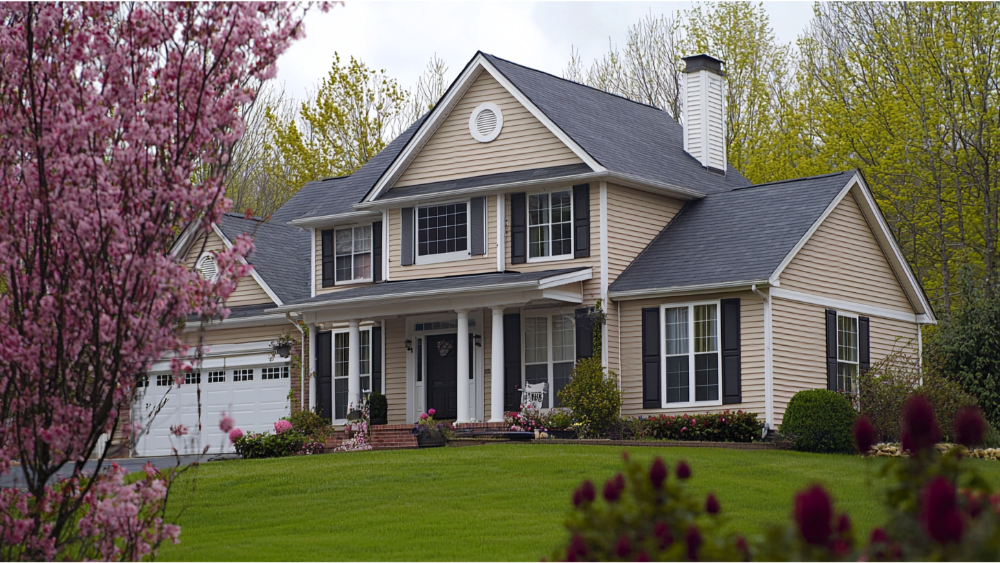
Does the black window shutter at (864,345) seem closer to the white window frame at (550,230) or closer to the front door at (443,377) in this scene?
the white window frame at (550,230)

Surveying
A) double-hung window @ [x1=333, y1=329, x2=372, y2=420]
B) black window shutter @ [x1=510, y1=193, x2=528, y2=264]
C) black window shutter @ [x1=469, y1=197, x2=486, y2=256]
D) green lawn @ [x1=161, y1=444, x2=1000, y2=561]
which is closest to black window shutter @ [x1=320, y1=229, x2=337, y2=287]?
double-hung window @ [x1=333, y1=329, x2=372, y2=420]

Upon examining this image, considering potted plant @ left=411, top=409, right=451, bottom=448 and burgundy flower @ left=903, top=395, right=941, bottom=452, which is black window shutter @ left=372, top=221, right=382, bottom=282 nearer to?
potted plant @ left=411, top=409, right=451, bottom=448

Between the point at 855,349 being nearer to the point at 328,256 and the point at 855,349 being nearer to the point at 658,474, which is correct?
the point at 328,256

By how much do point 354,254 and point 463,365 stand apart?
16.8 ft

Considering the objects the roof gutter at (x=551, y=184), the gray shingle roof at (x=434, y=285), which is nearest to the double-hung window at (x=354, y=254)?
the gray shingle roof at (x=434, y=285)

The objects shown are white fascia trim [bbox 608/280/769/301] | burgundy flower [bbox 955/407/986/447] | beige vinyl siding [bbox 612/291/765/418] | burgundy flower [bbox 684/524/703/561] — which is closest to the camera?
burgundy flower [bbox 684/524/703/561]

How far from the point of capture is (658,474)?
5203 mm

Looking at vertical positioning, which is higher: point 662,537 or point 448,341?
point 448,341

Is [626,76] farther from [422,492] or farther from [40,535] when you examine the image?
[40,535]

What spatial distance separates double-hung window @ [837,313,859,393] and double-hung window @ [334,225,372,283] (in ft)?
31.3

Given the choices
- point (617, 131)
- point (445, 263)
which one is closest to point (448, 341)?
point (445, 263)

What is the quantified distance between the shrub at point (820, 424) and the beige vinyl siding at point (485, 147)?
6292 millimetres

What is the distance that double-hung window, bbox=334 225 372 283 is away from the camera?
2617 cm

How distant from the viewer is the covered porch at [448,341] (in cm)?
2225
